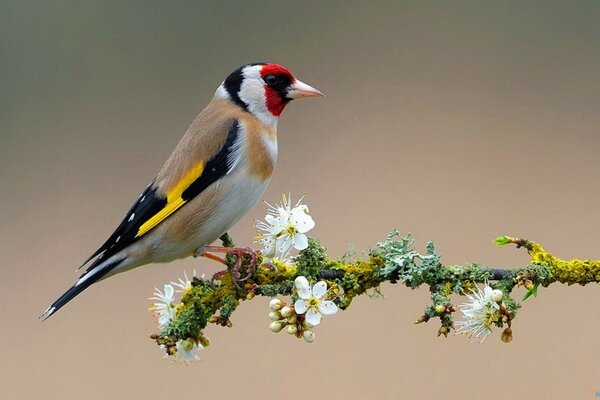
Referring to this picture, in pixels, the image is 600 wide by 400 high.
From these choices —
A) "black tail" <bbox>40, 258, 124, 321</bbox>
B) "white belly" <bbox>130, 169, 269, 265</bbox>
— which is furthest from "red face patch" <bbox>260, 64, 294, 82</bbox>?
"black tail" <bbox>40, 258, 124, 321</bbox>

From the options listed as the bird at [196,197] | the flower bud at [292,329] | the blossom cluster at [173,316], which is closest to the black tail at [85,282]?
the bird at [196,197]

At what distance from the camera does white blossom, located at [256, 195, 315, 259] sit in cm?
240

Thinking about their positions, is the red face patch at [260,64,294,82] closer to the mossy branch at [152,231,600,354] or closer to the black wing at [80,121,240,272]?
the black wing at [80,121,240,272]

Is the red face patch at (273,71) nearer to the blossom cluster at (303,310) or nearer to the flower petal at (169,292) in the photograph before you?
the flower petal at (169,292)

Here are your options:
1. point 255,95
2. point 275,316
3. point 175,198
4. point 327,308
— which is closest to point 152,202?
point 175,198

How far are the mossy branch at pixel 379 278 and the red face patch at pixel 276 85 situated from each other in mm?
1021

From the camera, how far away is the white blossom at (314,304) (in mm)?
2178

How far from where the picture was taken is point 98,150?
7746mm

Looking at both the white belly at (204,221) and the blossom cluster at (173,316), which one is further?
the white belly at (204,221)

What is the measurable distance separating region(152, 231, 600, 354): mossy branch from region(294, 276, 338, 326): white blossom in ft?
0.13

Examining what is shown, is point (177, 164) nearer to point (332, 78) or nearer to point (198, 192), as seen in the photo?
point (198, 192)

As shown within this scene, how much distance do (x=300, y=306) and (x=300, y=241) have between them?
0.22 metres

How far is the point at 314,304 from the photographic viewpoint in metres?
2.19

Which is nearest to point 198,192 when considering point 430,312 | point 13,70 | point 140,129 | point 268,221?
point 268,221
